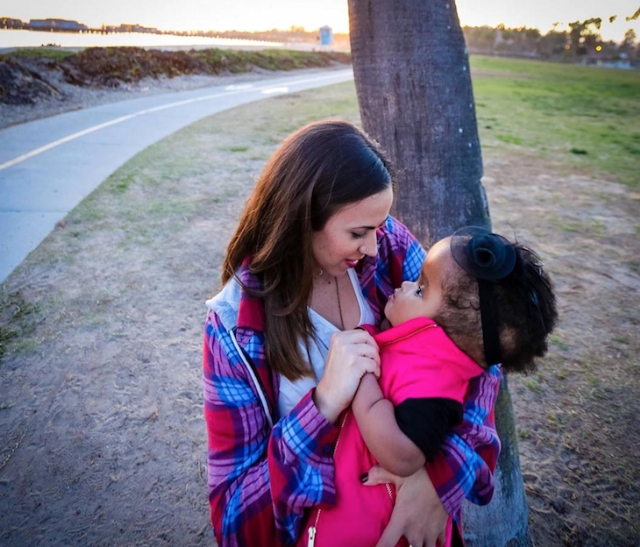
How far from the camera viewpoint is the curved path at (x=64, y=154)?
16.1 feet

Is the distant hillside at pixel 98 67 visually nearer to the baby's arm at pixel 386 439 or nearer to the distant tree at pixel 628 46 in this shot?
the baby's arm at pixel 386 439

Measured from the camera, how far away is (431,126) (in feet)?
6.43

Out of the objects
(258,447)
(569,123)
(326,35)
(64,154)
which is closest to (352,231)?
(258,447)

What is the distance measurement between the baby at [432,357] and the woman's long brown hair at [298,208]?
0.83ft

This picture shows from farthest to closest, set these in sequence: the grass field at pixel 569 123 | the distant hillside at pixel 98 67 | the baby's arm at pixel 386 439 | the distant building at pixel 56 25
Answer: the distant building at pixel 56 25 < the distant hillside at pixel 98 67 < the grass field at pixel 569 123 < the baby's arm at pixel 386 439

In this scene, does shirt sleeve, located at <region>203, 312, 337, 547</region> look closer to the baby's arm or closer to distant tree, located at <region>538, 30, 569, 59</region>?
the baby's arm

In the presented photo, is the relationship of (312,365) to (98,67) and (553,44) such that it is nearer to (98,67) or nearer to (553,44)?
(98,67)

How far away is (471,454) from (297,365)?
0.56m

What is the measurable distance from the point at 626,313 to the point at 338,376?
11.9ft

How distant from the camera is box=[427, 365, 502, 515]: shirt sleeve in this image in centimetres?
131

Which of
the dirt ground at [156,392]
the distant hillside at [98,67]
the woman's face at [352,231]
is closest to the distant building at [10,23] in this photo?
the distant hillside at [98,67]

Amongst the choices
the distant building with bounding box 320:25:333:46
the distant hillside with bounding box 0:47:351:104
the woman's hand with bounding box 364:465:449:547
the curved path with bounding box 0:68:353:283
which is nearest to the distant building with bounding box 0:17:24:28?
the distant hillside with bounding box 0:47:351:104

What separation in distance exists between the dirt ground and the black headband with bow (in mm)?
1446

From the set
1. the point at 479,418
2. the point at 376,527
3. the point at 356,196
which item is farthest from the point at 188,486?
the point at 356,196
